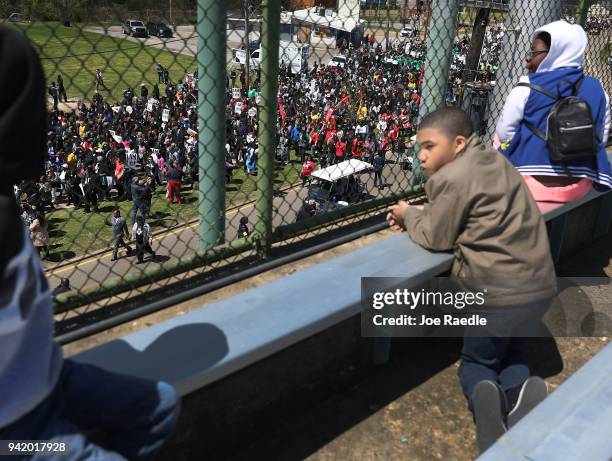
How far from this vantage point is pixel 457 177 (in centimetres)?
273

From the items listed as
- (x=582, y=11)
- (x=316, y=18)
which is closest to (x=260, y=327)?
(x=316, y=18)

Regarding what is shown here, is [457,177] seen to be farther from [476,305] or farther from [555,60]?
[555,60]

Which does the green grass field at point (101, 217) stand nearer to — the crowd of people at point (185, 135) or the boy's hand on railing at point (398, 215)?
the crowd of people at point (185, 135)

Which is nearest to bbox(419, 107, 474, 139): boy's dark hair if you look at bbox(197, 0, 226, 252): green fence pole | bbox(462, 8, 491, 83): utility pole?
bbox(197, 0, 226, 252): green fence pole

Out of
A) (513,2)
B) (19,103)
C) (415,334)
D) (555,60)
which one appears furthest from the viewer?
(513,2)

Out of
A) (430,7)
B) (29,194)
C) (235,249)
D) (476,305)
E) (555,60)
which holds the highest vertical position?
(430,7)

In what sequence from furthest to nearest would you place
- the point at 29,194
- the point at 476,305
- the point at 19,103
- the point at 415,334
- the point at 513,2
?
1. the point at 29,194
2. the point at 513,2
3. the point at 415,334
4. the point at 476,305
5. the point at 19,103

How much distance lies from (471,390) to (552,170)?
65.9 inches

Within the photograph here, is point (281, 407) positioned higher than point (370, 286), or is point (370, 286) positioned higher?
point (370, 286)

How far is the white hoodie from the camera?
3.56 meters

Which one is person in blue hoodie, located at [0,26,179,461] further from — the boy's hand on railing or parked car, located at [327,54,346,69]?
parked car, located at [327,54,346,69]

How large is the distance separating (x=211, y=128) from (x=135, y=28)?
535 mm

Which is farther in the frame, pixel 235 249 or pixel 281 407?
pixel 235 249

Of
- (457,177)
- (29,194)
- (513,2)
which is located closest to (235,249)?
(457,177)
